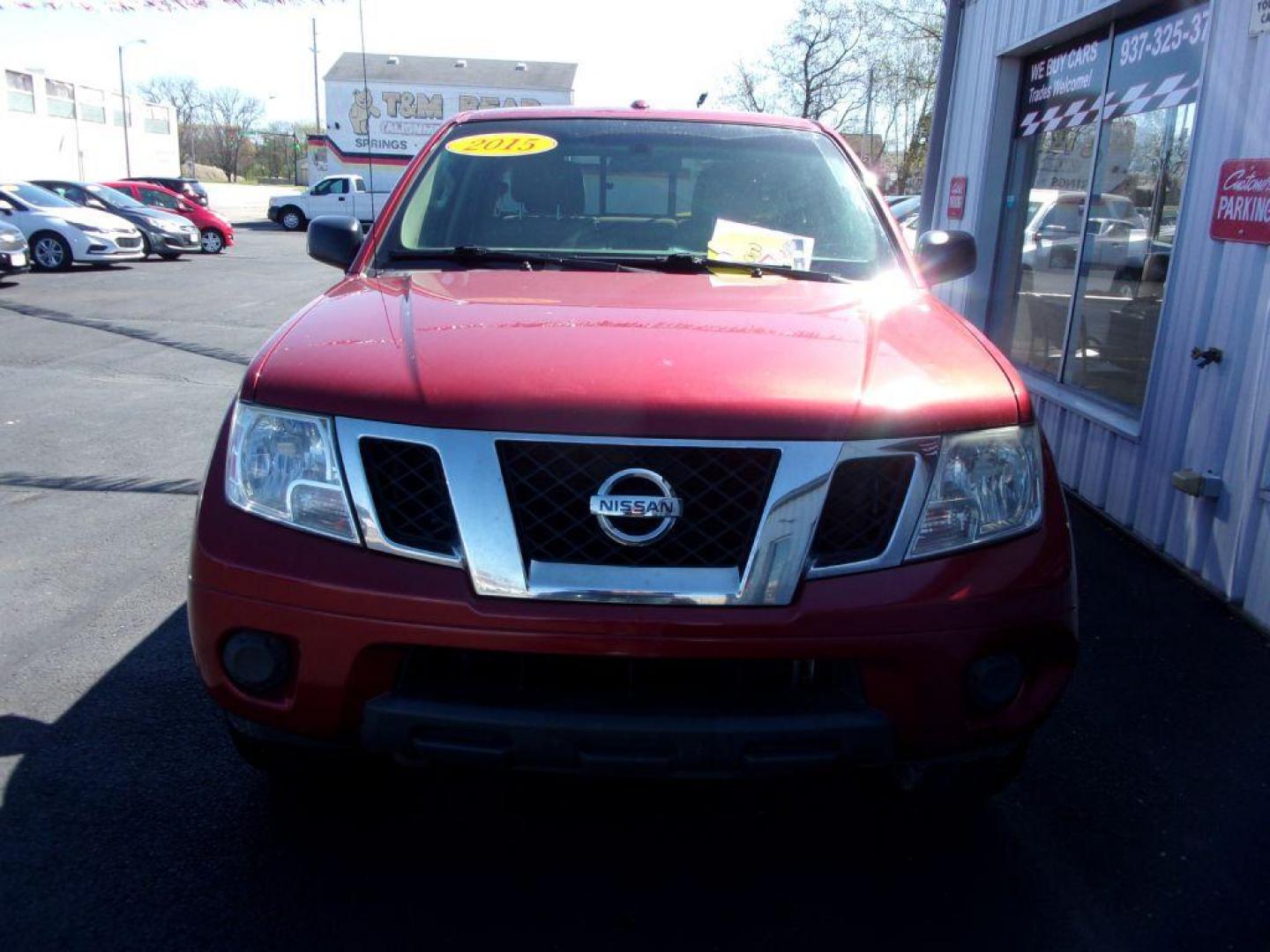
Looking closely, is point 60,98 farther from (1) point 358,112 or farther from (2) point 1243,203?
(2) point 1243,203

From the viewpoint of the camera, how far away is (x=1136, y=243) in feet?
19.9

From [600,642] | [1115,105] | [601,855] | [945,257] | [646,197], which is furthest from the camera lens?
[1115,105]

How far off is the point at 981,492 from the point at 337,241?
93.0 inches

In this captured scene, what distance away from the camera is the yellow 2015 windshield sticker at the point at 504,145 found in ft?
12.5

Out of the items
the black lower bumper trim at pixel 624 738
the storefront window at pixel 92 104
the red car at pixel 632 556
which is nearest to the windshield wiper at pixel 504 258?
the red car at pixel 632 556

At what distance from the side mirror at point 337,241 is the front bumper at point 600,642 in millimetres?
1675

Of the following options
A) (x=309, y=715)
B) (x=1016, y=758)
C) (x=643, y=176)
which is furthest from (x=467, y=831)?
(x=643, y=176)

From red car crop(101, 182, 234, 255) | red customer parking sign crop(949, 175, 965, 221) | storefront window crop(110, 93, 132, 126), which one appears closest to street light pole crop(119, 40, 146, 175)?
storefront window crop(110, 93, 132, 126)

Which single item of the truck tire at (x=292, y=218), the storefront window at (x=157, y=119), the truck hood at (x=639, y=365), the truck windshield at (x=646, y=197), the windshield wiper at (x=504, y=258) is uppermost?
the storefront window at (x=157, y=119)

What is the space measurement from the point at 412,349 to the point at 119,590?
2460 millimetres

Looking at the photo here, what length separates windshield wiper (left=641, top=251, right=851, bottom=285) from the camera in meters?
3.26

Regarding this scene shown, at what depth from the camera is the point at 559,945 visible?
7.68 ft

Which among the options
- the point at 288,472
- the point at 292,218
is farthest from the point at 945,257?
the point at 292,218

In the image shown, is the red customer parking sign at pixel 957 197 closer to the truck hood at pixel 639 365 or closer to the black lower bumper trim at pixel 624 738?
the truck hood at pixel 639 365
